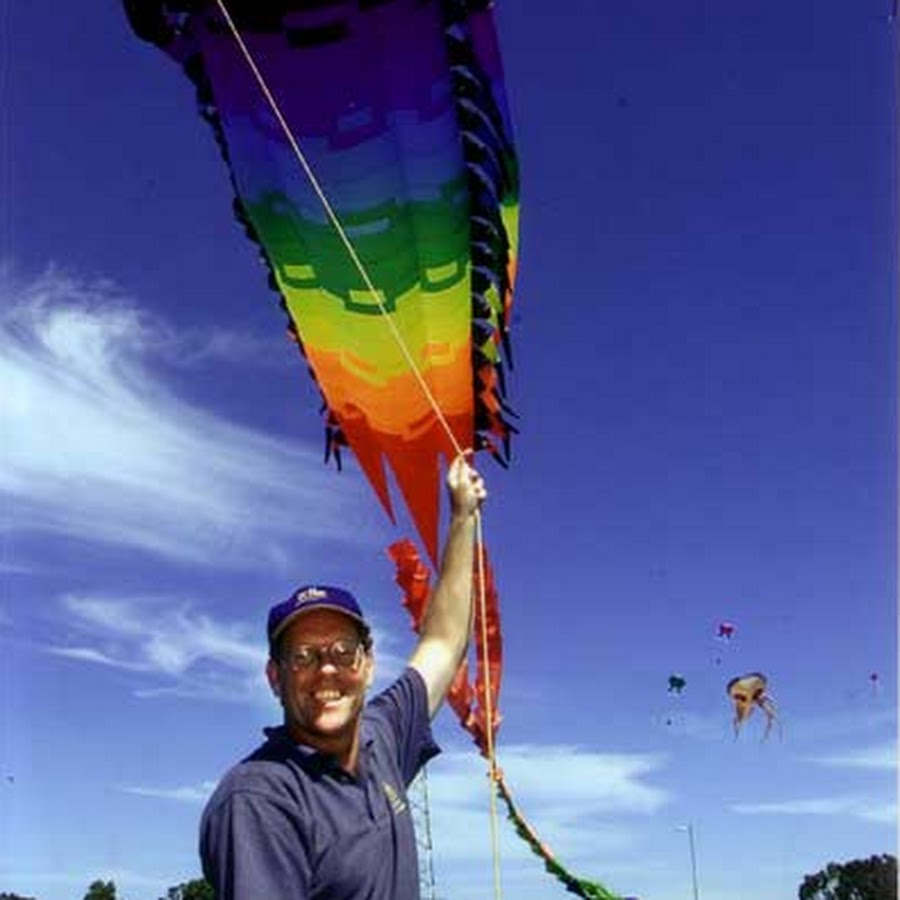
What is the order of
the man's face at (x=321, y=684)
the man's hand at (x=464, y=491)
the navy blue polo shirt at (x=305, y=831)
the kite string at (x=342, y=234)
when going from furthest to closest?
the kite string at (x=342, y=234), the man's hand at (x=464, y=491), the man's face at (x=321, y=684), the navy blue polo shirt at (x=305, y=831)

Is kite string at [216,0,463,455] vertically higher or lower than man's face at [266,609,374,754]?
higher

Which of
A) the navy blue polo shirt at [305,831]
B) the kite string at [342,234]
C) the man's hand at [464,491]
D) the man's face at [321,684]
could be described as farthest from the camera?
the kite string at [342,234]

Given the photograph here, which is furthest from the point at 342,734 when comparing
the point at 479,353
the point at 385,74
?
the point at 385,74

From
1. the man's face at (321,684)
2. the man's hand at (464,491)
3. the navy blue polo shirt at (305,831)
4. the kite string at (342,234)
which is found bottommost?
the navy blue polo shirt at (305,831)

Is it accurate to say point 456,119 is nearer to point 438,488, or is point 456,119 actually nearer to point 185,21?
point 185,21

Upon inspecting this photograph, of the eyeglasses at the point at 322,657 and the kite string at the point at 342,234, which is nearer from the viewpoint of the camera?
the eyeglasses at the point at 322,657

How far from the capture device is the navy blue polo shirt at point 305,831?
2766 mm

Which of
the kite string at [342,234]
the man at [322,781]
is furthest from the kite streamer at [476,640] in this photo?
the man at [322,781]

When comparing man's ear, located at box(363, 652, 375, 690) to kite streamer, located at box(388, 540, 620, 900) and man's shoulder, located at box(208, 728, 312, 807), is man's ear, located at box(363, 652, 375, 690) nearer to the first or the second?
man's shoulder, located at box(208, 728, 312, 807)

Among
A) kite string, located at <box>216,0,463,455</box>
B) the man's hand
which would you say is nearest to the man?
the man's hand

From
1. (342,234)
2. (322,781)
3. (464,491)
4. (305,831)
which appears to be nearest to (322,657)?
(322,781)

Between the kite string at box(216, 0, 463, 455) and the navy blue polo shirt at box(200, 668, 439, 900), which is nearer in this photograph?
the navy blue polo shirt at box(200, 668, 439, 900)

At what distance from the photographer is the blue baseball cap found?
3217mm

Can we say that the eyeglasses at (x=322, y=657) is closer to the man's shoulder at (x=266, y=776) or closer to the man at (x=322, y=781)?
the man at (x=322, y=781)
